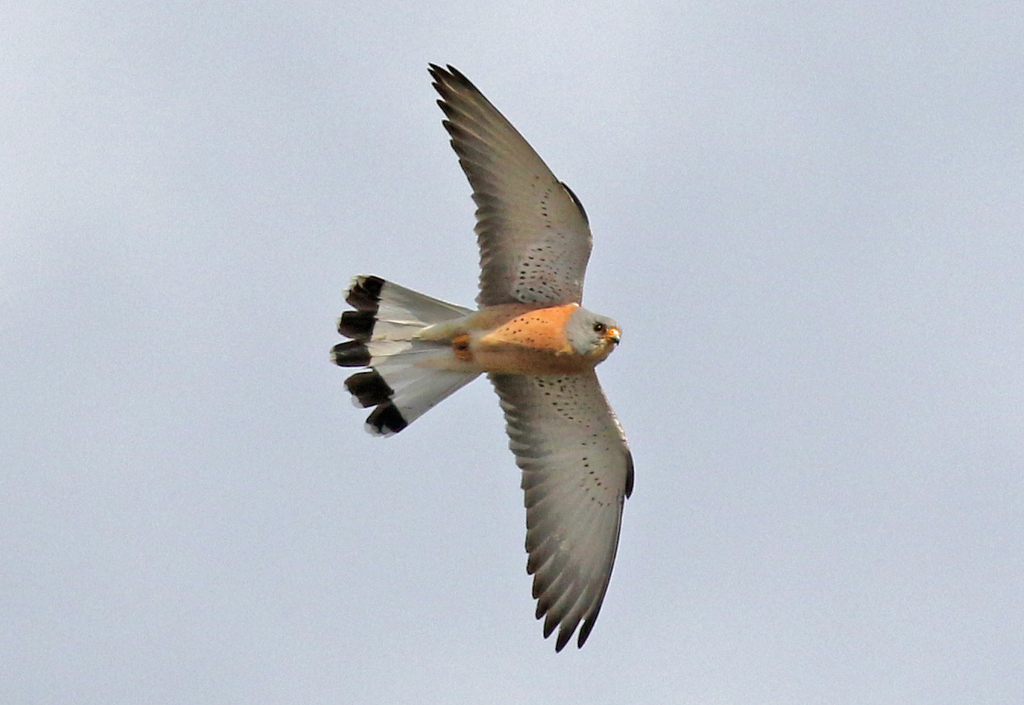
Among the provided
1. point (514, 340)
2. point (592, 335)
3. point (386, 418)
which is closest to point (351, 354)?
point (386, 418)

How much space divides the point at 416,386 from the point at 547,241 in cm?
169

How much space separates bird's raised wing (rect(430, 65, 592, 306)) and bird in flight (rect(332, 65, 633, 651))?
1 centimetres

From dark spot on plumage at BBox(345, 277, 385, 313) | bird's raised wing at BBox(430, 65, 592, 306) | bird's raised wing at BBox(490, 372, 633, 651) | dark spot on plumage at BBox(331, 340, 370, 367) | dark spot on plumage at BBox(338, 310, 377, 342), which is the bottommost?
bird's raised wing at BBox(490, 372, 633, 651)

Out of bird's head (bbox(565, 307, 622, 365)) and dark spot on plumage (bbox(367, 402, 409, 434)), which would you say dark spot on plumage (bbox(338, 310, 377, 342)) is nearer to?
dark spot on plumage (bbox(367, 402, 409, 434))

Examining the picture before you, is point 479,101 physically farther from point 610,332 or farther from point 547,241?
point 610,332

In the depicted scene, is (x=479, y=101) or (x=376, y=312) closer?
(x=479, y=101)

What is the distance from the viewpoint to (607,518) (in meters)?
13.6

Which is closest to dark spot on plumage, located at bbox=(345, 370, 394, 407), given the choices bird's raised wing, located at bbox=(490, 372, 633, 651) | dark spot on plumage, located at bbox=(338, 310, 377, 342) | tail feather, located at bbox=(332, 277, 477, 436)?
tail feather, located at bbox=(332, 277, 477, 436)

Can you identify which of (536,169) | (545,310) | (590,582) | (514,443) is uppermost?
(536,169)

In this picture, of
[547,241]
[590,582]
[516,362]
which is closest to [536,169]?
[547,241]

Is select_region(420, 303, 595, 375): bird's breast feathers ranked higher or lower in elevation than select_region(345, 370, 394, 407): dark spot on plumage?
higher

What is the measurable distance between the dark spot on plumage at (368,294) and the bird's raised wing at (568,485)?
117cm

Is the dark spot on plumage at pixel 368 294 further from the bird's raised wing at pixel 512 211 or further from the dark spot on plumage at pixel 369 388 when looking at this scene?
the bird's raised wing at pixel 512 211

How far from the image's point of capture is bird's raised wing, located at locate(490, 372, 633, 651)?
43.8ft
